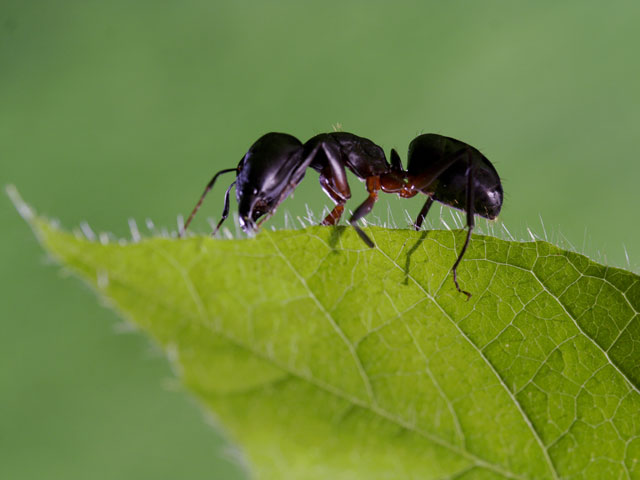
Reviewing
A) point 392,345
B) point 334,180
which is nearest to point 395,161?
point 334,180

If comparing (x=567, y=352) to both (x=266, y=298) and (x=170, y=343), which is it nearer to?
(x=266, y=298)

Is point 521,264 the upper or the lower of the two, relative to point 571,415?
upper

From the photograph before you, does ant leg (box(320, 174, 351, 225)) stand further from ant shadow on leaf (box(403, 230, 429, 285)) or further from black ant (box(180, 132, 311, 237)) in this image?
ant shadow on leaf (box(403, 230, 429, 285))

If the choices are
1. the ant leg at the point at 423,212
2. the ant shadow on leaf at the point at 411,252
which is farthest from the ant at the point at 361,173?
the ant shadow on leaf at the point at 411,252

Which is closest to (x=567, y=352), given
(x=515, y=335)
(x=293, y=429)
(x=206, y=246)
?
(x=515, y=335)

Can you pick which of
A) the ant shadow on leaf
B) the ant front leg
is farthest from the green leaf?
the ant front leg

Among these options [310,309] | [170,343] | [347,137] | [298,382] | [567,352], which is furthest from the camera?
Result: [347,137]

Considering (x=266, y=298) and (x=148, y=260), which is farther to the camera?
(x=266, y=298)

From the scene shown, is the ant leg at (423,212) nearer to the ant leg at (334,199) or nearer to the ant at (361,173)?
the ant at (361,173)

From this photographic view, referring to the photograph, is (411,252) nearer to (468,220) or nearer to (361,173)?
(468,220)
